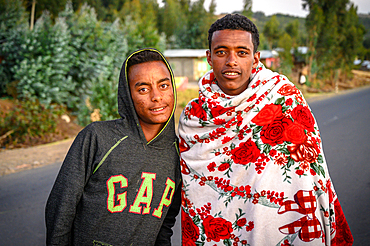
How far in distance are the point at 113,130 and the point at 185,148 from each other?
45 cm

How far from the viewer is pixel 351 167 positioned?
5762mm

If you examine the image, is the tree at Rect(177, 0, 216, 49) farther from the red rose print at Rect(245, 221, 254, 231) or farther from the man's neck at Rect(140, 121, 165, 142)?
the red rose print at Rect(245, 221, 254, 231)

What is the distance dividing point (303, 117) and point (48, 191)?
4189 millimetres

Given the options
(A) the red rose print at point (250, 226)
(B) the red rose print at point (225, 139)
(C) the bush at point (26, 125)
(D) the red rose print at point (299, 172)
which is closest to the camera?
(D) the red rose print at point (299, 172)

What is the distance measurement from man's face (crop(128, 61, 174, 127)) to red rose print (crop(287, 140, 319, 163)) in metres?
0.72

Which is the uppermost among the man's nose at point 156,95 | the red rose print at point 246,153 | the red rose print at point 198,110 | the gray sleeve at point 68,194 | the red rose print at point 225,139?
the man's nose at point 156,95

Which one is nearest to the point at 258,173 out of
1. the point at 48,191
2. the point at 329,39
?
the point at 48,191

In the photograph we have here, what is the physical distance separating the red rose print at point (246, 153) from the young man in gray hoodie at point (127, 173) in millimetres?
400

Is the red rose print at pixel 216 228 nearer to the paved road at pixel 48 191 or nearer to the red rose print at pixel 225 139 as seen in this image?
the red rose print at pixel 225 139

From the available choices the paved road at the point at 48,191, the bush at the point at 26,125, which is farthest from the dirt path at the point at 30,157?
the bush at the point at 26,125

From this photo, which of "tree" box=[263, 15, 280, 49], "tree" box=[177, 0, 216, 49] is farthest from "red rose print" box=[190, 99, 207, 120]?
"tree" box=[263, 15, 280, 49]

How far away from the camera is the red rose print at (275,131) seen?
1.65m

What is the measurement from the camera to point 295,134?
5.32 ft

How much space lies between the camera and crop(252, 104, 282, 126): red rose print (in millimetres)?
1693
